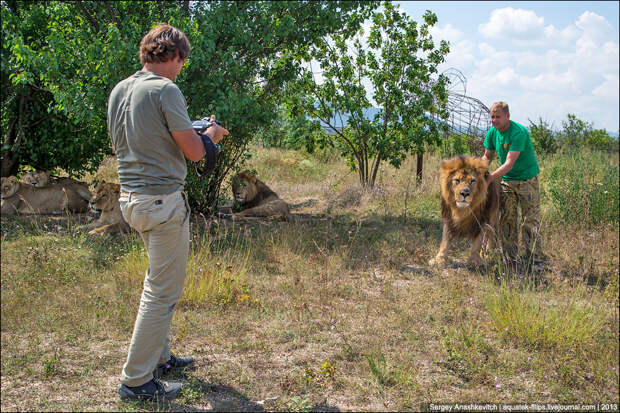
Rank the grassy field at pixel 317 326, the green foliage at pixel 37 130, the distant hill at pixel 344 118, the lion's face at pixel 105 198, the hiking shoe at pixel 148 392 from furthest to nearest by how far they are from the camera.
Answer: the distant hill at pixel 344 118
the green foliage at pixel 37 130
the lion's face at pixel 105 198
the grassy field at pixel 317 326
the hiking shoe at pixel 148 392

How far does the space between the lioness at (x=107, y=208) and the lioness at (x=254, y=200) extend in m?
2.03

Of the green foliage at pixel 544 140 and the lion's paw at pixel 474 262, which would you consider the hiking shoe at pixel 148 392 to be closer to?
the lion's paw at pixel 474 262

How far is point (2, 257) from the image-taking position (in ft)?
19.9

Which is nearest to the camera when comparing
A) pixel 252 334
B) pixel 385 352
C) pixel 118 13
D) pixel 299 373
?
pixel 299 373

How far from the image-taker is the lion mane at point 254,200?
9.00m

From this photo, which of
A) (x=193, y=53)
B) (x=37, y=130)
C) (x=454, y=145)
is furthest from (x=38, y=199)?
(x=454, y=145)

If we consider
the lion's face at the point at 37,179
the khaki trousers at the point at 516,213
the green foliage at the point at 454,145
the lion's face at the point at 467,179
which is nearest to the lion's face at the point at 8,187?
the lion's face at the point at 37,179

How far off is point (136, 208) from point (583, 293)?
413 cm

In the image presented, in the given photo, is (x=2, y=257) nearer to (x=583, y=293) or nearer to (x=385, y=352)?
(x=385, y=352)

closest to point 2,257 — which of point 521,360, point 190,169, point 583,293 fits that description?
point 190,169

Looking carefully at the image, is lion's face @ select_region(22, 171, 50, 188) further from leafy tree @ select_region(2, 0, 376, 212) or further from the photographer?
the photographer

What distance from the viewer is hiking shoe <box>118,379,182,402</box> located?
3182mm

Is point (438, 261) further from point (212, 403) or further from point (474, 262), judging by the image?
point (212, 403)

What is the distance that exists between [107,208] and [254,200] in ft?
9.29
